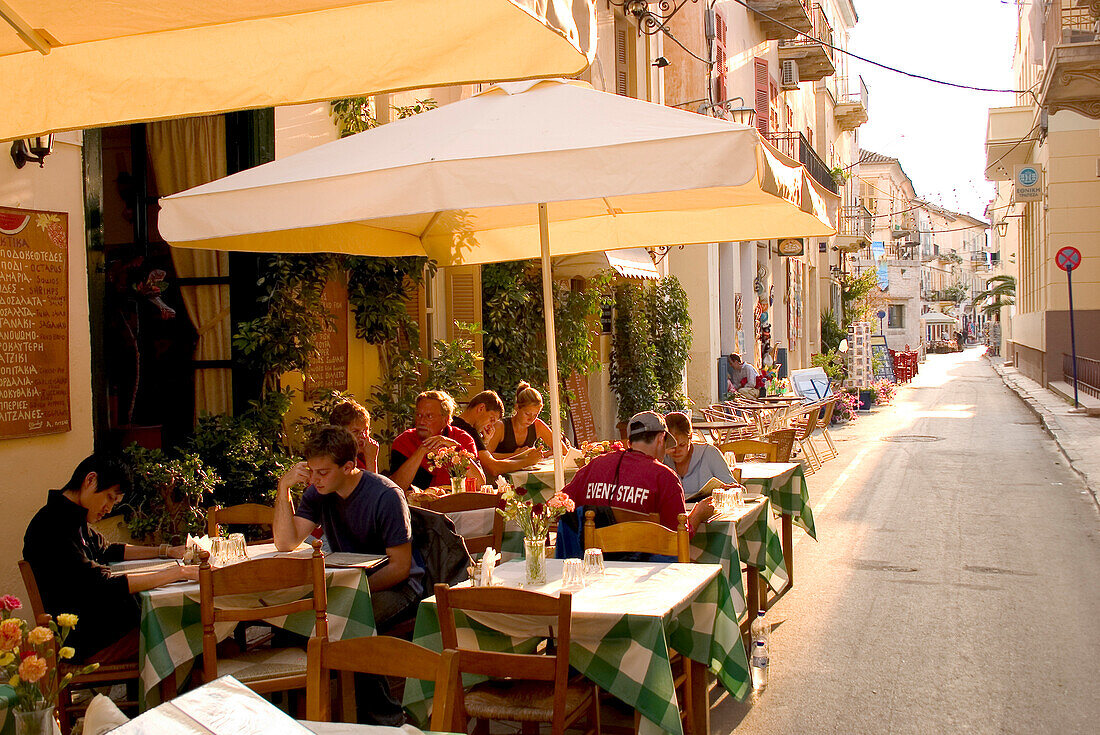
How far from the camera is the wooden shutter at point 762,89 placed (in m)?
25.6

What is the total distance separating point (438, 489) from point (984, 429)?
16.4 m

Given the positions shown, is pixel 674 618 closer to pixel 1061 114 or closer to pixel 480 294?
pixel 480 294

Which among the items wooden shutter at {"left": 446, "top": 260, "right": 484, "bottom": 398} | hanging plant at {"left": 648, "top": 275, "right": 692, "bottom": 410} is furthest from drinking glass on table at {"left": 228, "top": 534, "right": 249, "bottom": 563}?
hanging plant at {"left": 648, "top": 275, "right": 692, "bottom": 410}

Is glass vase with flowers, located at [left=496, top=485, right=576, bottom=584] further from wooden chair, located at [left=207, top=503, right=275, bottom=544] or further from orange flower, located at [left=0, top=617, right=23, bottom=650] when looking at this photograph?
orange flower, located at [left=0, top=617, right=23, bottom=650]

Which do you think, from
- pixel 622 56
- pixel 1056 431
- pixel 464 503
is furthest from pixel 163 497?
pixel 1056 431

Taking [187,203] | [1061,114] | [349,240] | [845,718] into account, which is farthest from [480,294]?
[1061,114]

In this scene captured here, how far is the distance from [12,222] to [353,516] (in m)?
2.74

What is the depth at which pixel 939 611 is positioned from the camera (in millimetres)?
7312

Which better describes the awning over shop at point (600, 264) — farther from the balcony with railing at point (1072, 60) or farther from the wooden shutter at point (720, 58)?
the balcony with railing at point (1072, 60)

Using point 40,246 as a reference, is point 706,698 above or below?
below

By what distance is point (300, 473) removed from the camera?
5473 millimetres

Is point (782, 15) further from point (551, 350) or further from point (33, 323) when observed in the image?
point (33, 323)

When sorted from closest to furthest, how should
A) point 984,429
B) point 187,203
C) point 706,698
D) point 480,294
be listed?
point 706,698
point 187,203
point 480,294
point 984,429

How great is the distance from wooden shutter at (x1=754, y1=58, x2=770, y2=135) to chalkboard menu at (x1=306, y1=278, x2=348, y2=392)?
18002 millimetres
